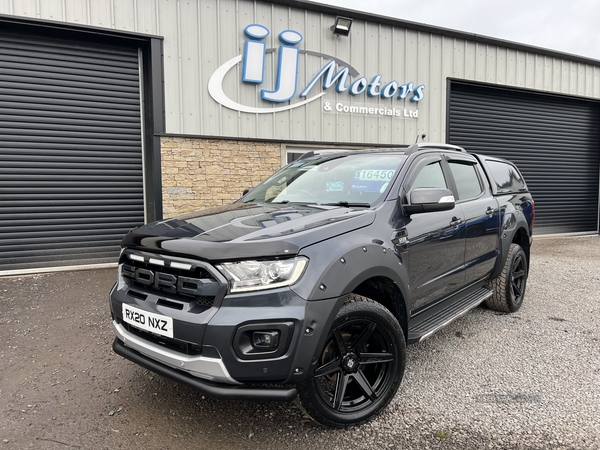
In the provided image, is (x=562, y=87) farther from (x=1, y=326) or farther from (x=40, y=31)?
(x=1, y=326)

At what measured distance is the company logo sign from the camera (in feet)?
24.8

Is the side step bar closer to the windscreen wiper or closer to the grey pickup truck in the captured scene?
the grey pickup truck

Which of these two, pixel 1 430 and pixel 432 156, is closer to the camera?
pixel 1 430

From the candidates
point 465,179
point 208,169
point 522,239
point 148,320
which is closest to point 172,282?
point 148,320

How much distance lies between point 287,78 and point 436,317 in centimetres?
610

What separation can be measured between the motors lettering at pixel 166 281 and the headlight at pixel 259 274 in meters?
0.17

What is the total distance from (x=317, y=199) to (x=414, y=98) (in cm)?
724

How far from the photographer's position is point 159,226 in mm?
2643

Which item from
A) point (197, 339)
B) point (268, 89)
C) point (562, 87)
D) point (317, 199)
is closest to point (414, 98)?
point (268, 89)

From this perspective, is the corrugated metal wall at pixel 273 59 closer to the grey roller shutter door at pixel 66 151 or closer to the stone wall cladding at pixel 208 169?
the stone wall cladding at pixel 208 169

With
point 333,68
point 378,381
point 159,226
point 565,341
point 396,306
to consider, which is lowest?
point 565,341

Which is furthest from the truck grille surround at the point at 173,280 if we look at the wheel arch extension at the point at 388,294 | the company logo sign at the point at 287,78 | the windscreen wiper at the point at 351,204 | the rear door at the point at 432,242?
the company logo sign at the point at 287,78

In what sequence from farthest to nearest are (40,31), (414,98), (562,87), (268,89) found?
(562,87) → (414,98) → (268,89) → (40,31)

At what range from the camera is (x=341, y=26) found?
8.26 m
